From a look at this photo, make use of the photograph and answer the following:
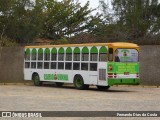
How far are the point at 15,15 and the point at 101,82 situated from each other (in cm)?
1373

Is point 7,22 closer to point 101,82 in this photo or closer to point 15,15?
point 15,15

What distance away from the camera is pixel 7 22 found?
36.7 metres

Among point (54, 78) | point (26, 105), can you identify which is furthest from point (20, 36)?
point (26, 105)

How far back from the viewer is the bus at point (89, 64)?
983 inches

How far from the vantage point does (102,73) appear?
25250 mm

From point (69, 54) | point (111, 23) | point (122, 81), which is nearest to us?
point (122, 81)

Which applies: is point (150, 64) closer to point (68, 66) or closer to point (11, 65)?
point (68, 66)

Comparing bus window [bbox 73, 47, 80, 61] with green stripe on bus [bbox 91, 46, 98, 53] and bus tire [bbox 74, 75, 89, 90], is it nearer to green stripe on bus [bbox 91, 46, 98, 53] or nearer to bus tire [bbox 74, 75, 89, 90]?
bus tire [bbox 74, 75, 89, 90]

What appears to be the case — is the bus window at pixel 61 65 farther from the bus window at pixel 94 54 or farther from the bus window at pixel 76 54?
the bus window at pixel 94 54

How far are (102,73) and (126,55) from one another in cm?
165

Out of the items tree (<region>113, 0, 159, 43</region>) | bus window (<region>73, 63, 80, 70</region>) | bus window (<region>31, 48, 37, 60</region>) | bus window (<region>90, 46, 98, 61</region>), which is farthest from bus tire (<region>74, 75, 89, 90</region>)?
tree (<region>113, 0, 159, 43</region>)

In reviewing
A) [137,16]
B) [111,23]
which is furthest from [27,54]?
[111,23]

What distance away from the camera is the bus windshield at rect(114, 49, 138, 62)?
82.2 ft

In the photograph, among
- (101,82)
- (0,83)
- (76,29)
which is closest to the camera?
(101,82)
